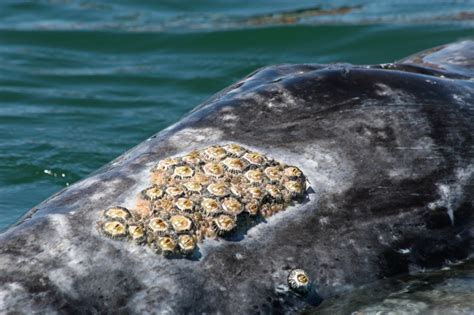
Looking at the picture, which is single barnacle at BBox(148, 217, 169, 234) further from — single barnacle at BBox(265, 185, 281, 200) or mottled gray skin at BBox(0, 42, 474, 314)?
single barnacle at BBox(265, 185, 281, 200)

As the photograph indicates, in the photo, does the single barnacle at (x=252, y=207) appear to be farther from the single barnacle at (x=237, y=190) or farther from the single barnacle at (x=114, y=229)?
the single barnacle at (x=114, y=229)

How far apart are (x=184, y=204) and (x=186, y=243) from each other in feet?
0.72

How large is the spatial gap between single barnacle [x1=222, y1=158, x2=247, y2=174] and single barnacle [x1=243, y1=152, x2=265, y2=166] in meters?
0.04

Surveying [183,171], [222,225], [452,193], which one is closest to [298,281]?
[222,225]

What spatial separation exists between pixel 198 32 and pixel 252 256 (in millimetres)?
9821

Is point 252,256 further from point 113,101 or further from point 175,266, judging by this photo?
point 113,101

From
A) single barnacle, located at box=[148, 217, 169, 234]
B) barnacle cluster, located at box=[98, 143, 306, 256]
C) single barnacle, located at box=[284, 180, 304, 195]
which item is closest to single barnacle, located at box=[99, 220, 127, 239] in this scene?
barnacle cluster, located at box=[98, 143, 306, 256]

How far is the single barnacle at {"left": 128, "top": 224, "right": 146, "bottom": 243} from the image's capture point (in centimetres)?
468

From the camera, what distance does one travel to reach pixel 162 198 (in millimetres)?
4879

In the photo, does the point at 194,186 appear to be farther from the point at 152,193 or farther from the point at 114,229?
the point at 114,229

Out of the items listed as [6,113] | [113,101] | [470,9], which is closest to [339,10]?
[470,9]

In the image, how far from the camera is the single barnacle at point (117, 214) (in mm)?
4746

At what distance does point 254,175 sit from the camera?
199 inches

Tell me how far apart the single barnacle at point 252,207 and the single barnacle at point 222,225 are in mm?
129
